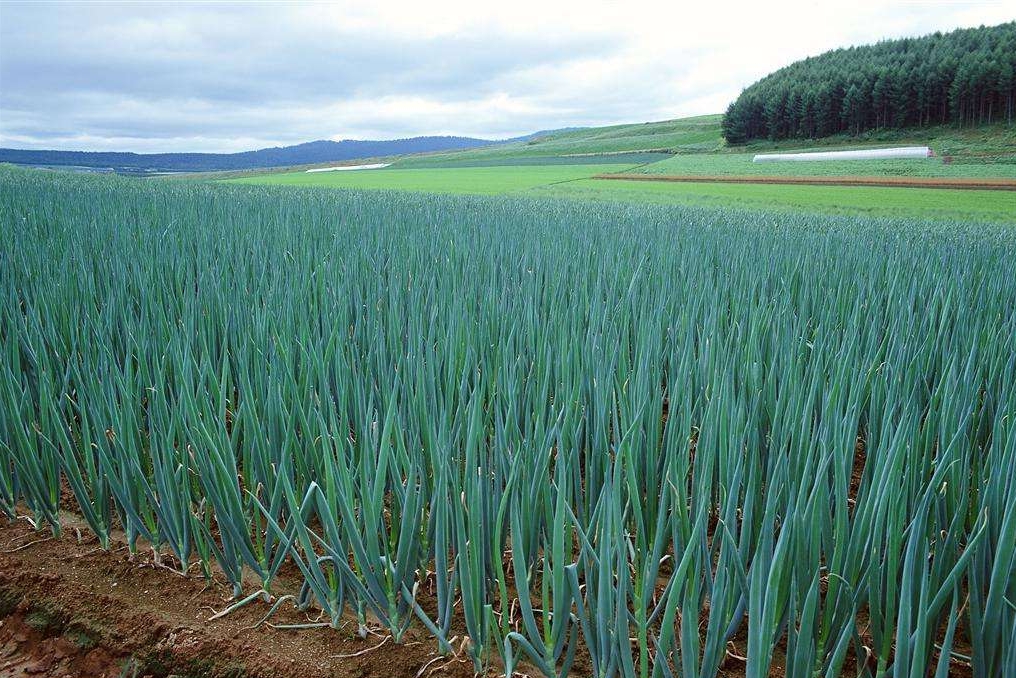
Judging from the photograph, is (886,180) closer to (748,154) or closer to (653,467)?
(748,154)

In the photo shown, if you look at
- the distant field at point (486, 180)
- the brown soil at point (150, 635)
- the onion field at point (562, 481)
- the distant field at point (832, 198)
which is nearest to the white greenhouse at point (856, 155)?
the distant field at point (832, 198)

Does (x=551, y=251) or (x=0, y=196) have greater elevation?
(x=0, y=196)

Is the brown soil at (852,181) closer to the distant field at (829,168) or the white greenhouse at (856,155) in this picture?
the distant field at (829,168)

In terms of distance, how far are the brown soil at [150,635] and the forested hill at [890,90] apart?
16.0 m

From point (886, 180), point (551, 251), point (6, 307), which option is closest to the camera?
point (6, 307)

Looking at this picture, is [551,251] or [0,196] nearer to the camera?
[551,251]

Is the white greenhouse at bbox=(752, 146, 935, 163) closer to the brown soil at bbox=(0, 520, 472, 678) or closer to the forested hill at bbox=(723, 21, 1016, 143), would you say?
the forested hill at bbox=(723, 21, 1016, 143)

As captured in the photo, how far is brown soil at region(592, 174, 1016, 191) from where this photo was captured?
9.54 m

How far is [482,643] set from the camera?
3.35 ft

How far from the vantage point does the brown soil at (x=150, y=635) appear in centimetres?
107

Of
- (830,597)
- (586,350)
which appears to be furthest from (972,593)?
(586,350)

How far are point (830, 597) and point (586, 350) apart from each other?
0.76 meters

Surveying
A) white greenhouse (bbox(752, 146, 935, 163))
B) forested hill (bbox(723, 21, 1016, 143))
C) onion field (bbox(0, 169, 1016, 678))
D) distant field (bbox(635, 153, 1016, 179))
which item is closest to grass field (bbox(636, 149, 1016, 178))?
distant field (bbox(635, 153, 1016, 179))

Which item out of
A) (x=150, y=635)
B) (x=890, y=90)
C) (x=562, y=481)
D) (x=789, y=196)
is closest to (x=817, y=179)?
(x=789, y=196)
